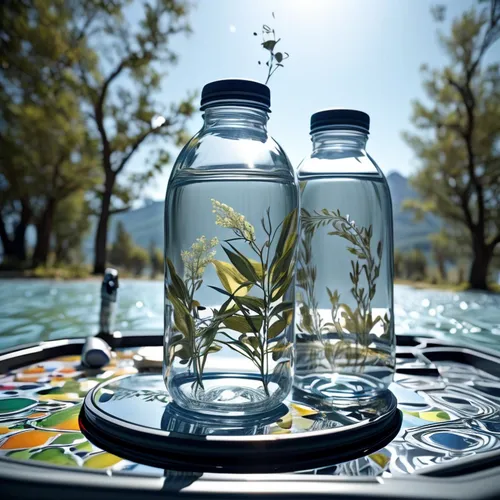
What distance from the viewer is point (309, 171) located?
0.58 m

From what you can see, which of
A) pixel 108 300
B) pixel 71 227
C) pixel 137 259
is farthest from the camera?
pixel 71 227

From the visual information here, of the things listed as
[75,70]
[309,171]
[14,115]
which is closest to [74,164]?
[14,115]

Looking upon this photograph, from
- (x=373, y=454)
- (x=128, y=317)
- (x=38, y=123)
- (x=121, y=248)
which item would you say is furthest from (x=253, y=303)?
(x=121, y=248)

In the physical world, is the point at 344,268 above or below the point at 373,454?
above

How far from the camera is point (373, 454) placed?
40cm

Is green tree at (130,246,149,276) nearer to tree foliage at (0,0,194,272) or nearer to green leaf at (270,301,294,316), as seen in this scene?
tree foliage at (0,0,194,272)

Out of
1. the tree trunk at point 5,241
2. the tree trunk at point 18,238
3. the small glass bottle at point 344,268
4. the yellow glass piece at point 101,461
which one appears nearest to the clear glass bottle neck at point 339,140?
the small glass bottle at point 344,268

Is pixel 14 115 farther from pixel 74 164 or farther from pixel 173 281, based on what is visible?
pixel 173 281

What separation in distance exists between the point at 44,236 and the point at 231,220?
685cm

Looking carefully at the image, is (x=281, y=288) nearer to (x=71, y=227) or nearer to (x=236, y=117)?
(x=236, y=117)

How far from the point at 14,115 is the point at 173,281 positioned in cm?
651

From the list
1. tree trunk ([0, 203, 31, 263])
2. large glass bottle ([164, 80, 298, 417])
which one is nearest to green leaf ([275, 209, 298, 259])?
large glass bottle ([164, 80, 298, 417])

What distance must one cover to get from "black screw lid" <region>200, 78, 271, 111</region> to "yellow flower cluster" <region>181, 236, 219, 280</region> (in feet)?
0.43

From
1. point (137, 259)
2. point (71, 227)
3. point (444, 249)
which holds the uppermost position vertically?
point (71, 227)
